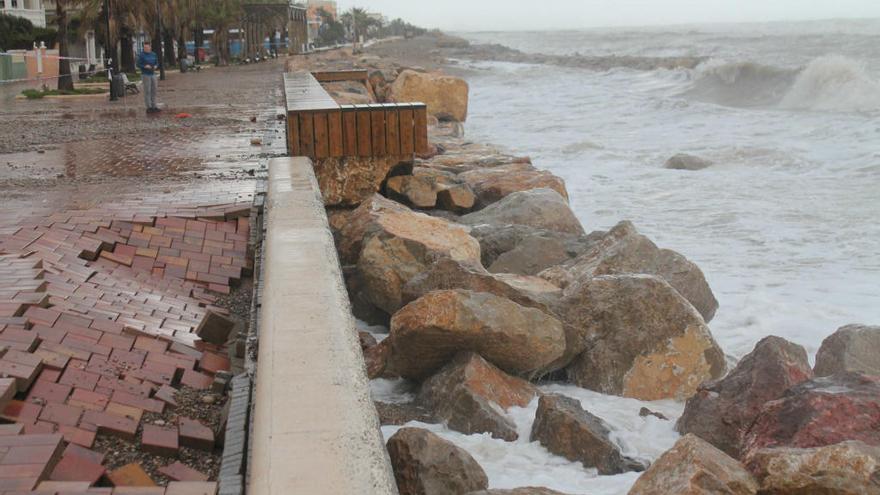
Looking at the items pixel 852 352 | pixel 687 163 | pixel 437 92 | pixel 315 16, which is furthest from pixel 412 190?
pixel 315 16

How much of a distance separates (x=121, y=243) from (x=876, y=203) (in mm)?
10354

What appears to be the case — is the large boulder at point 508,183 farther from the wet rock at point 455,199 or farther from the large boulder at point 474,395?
the large boulder at point 474,395

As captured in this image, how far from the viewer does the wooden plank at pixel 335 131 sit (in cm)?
802

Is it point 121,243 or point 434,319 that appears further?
point 121,243

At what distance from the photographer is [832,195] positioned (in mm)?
13477

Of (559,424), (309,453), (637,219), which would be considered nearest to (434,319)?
(559,424)

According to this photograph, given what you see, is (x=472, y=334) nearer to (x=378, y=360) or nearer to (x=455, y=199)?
(x=378, y=360)

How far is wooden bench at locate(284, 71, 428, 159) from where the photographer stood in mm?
7898

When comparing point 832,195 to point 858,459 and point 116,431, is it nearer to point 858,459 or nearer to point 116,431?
point 858,459

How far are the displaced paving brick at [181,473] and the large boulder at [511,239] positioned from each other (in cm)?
497

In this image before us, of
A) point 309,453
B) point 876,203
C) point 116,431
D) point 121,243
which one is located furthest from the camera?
point 876,203

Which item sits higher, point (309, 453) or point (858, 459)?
point (309, 453)

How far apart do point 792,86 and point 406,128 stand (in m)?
27.3

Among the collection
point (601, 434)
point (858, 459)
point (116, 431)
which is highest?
point (116, 431)
